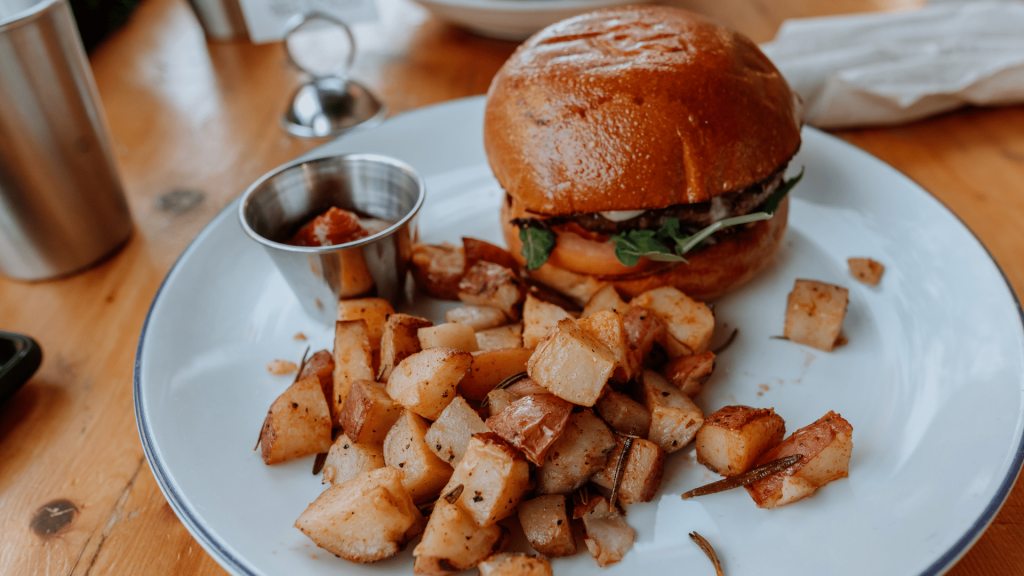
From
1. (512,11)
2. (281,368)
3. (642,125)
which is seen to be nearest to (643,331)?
(642,125)

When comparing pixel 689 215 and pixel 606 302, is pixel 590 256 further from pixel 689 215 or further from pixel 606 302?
pixel 689 215

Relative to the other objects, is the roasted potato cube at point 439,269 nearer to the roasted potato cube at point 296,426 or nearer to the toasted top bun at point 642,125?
the toasted top bun at point 642,125

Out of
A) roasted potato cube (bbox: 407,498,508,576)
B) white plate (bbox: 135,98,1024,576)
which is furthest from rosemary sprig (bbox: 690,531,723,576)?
roasted potato cube (bbox: 407,498,508,576)

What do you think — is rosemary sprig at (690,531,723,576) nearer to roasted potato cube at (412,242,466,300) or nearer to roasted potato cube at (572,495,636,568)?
roasted potato cube at (572,495,636,568)

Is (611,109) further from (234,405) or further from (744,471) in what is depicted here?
(234,405)

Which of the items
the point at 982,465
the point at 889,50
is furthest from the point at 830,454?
the point at 889,50

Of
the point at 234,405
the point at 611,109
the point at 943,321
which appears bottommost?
the point at 943,321
